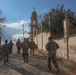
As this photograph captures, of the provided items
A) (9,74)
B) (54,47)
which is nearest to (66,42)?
(54,47)

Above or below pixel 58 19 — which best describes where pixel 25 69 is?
below

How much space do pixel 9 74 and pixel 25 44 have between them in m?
6.60

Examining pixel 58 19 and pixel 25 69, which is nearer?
pixel 25 69

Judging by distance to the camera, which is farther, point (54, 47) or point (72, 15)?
point (72, 15)

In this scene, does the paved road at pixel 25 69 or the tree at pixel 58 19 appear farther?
the tree at pixel 58 19

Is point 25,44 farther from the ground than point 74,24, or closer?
closer

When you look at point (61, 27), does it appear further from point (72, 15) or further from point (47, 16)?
point (47, 16)

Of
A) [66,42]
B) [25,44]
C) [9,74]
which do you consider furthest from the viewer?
[66,42]

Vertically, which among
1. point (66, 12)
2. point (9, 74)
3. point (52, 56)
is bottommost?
point (9, 74)

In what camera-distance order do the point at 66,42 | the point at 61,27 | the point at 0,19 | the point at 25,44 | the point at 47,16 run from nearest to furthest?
the point at 25,44
the point at 66,42
the point at 61,27
the point at 47,16
the point at 0,19

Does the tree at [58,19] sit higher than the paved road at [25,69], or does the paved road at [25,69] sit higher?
the tree at [58,19]

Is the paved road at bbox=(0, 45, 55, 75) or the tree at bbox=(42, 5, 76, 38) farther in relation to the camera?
the tree at bbox=(42, 5, 76, 38)

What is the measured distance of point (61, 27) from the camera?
95.8 feet

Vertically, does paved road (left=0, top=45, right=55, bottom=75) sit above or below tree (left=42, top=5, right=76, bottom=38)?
below
